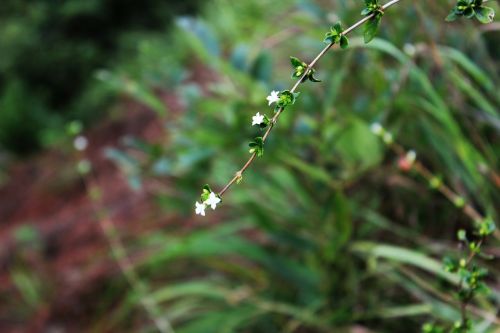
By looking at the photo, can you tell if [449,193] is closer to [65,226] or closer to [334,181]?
[334,181]

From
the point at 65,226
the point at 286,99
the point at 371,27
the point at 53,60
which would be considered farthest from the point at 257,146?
the point at 53,60

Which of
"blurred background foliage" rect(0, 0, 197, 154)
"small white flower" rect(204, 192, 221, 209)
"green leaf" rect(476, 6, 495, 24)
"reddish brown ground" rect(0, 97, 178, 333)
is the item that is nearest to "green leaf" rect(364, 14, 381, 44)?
"green leaf" rect(476, 6, 495, 24)

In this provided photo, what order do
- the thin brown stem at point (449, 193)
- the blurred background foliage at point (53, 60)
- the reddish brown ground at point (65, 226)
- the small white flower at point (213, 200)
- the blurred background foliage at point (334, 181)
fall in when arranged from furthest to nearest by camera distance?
the blurred background foliage at point (53, 60) < the reddish brown ground at point (65, 226) < the blurred background foliage at point (334, 181) < the thin brown stem at point (449, 193) < the small white flower at point (213, 200)

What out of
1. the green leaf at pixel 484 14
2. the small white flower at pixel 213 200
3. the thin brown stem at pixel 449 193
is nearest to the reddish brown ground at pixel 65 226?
the thin brown stem at pixel 449 193

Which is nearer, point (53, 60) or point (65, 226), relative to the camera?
point (65, 226)

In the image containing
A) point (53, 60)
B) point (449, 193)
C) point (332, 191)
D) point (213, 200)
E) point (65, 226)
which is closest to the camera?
point (213, 200)

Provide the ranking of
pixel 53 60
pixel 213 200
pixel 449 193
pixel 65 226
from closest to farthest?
1. pixel 213 200
2. pixel 449 193
3. pixel 65 226
4. pixel 53 60

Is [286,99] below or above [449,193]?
below

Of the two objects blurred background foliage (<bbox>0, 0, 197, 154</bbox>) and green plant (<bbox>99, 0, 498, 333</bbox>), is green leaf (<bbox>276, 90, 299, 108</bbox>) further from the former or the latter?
blurred background foliage (<bbox>0, 0, 197, 154</bbox>)

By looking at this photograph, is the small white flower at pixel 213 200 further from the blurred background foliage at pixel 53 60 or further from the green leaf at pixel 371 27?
the blurred background foliage at pixel 53 60
